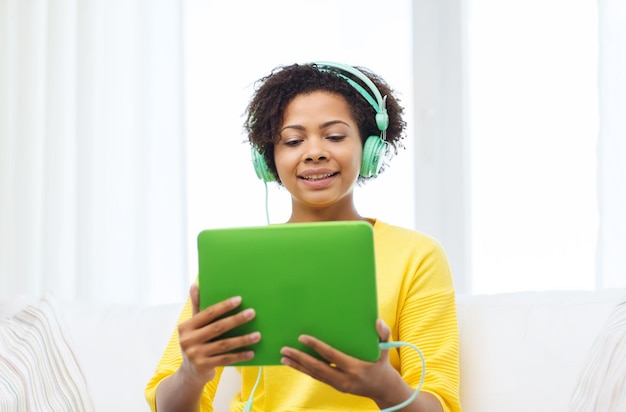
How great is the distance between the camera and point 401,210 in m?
2.59

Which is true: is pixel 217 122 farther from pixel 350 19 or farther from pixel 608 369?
pixel 608 369

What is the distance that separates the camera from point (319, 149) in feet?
4.79

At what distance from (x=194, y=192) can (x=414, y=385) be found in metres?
1.47

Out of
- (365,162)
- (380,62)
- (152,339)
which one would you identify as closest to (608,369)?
(365,162)

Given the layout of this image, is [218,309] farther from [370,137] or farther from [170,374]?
[370,137]

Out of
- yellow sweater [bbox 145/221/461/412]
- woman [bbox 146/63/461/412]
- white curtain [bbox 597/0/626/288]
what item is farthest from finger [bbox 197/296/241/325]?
white curtain [bbox 597/0/626/288]

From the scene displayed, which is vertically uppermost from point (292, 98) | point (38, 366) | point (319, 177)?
point (292, 98)

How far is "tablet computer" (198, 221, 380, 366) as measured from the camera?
1.10m

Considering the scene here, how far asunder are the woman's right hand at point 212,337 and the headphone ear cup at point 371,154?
45 centimetres

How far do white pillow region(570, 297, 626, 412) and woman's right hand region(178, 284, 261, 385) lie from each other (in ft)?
1.69

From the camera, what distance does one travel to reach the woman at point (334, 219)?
1.38 m

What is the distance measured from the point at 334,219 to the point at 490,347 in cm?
36

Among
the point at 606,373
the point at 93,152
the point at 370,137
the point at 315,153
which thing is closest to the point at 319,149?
the point at 315,153

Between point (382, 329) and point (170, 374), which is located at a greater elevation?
point (382, 329)
